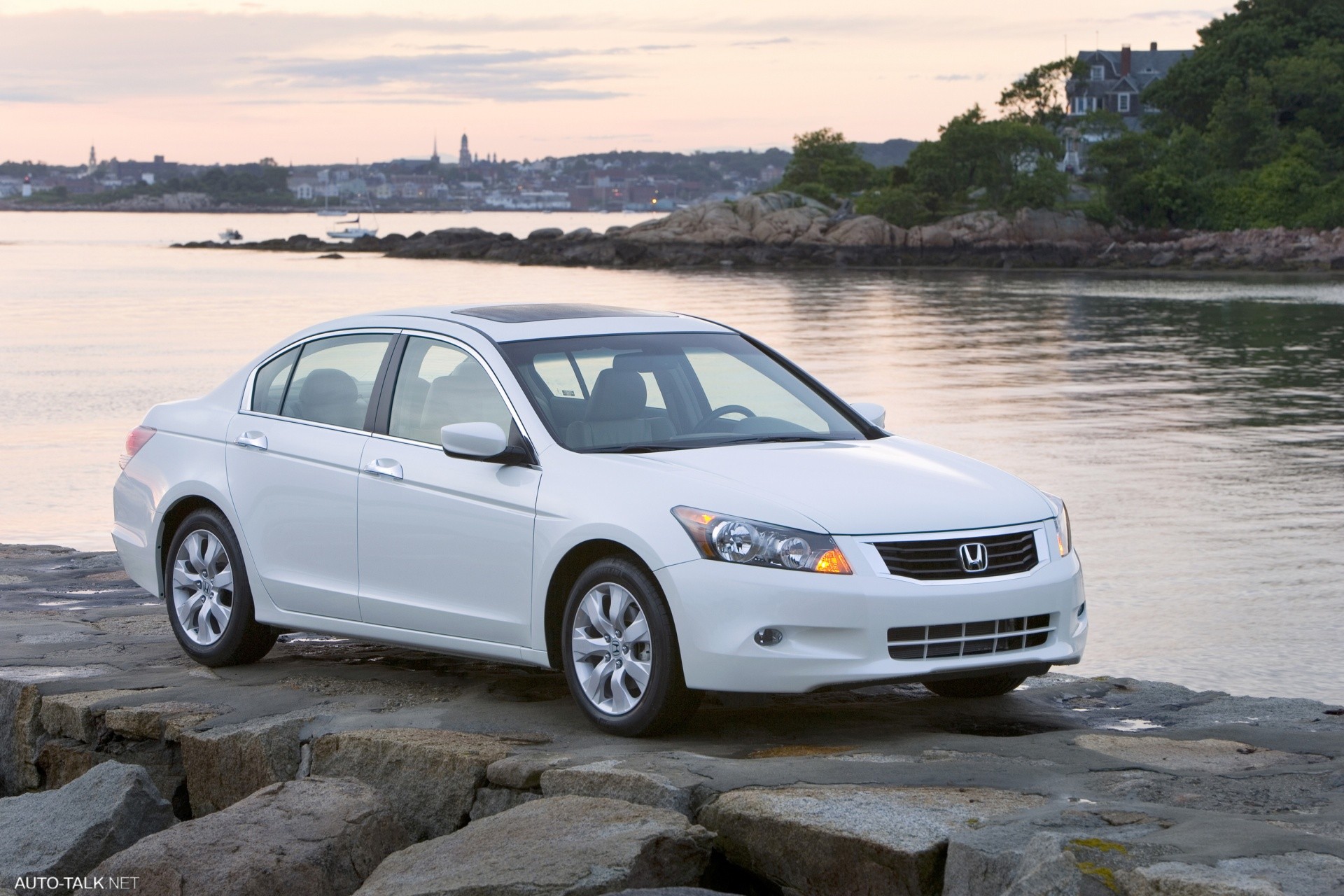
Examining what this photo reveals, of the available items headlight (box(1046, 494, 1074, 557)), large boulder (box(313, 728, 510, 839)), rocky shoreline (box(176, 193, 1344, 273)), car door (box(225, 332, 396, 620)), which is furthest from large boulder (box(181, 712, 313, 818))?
rocky shoreline (box(176, 193, 1344, 273))

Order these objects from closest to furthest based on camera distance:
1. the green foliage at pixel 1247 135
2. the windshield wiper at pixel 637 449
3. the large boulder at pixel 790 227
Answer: the windshield wiper at pixel 637 449
the green foliage at pixel 1247 135
the large boulder at pixel 790 227

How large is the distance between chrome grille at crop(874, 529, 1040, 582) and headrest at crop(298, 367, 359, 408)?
8.80 ft

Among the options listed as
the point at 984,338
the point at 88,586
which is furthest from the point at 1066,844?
the point at 984,338

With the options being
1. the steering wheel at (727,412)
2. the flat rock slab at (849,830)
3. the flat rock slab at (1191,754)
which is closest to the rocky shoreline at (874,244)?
the steering wheel at (727,412)

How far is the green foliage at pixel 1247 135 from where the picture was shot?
9488 centimetres

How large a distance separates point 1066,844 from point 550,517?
2.41 m

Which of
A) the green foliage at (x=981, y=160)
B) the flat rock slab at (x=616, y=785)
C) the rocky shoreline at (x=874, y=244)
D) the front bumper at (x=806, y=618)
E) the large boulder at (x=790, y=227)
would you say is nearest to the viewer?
the flat rock slab at (x=616, y=785)

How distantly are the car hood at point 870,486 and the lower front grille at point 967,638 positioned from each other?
342mm

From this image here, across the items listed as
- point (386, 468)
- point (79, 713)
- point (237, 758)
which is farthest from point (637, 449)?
point (79, 713)

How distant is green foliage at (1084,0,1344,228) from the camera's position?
94.9 meters

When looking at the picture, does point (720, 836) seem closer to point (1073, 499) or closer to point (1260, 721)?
point (1260, 721)

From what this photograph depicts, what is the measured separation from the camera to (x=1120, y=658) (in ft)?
31.0

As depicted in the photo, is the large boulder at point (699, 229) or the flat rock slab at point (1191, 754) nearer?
the flat rock slab at point (1191, 754)

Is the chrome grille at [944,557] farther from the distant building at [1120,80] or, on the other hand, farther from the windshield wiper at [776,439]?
the distant building at [1120,80]
